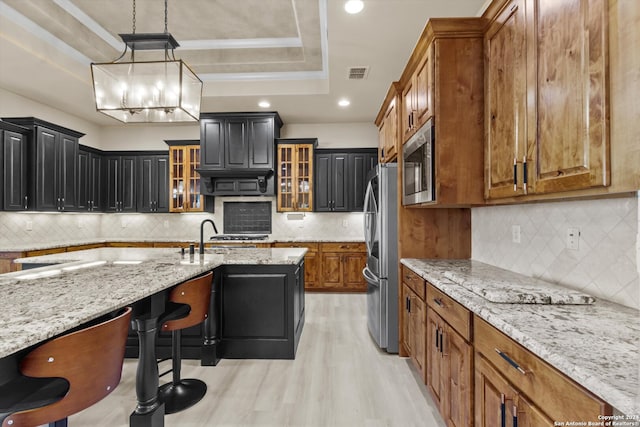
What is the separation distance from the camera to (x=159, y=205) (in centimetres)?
566

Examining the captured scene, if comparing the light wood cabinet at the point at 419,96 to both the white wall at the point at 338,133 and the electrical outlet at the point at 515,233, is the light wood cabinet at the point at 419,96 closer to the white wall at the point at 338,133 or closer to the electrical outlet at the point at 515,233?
the electrical outlet at the point at 515,233

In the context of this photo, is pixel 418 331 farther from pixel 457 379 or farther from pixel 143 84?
pixel 143 84

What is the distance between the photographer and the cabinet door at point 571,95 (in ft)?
3.52

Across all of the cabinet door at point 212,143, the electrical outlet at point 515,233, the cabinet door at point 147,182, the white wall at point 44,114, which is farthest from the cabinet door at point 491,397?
the white wall at point 44,114

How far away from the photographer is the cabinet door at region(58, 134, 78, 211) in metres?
4.75

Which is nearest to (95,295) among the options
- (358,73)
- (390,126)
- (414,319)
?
(414,319)

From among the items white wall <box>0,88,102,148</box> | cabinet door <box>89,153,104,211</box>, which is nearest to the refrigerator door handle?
cabinet door <box>89,153,104,211</box>

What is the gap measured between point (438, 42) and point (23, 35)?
4.08 meters

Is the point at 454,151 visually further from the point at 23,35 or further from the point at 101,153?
the point at 101,153

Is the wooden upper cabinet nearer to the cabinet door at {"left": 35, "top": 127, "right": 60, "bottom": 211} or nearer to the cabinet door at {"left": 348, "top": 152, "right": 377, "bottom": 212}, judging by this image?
the cabinet door at {"left": 348, "top": 152, "right": 377, "bottom": 212}

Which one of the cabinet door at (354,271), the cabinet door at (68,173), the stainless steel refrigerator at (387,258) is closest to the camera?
the stainless steel refrigerator at (387,258)

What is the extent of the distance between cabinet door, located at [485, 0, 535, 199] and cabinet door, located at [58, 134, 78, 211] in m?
5.63

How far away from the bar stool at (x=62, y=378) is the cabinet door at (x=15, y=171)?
4239mm

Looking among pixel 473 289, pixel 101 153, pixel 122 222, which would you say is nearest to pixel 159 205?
pixel 122 222
